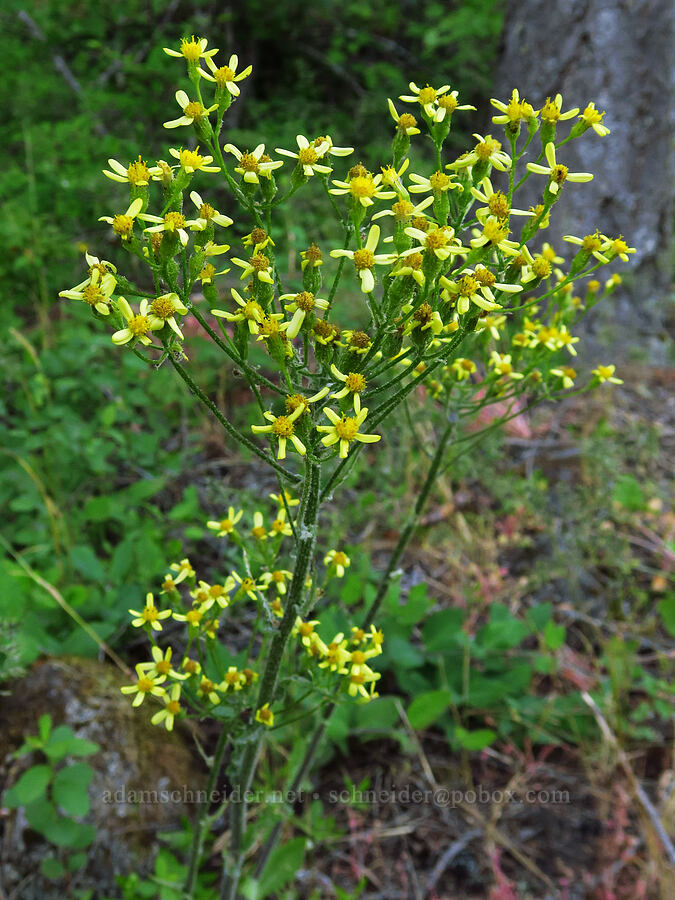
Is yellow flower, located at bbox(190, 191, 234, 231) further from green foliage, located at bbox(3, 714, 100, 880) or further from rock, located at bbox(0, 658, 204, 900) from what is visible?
rock, located at bbox(0, 658, 204, 900)

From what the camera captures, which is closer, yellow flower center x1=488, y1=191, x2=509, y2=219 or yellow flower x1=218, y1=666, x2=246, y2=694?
yellow flower center x1=488, y1=191, x2=509, y2=219

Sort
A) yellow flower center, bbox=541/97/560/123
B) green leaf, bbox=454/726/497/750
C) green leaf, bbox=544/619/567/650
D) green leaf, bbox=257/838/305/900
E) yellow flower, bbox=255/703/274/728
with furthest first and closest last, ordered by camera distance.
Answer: green leaf, bbox=544/619/567/650 → green leaf, bbox=454/726/497/750 → green leaf, bbox=257/838/305/900 → yellow flower, bbox=255/703/274/728 → yellow flower center, bbox=541/97/560/123

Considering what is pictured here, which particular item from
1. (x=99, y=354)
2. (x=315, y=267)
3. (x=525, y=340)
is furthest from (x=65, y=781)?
(x=99, y=354)

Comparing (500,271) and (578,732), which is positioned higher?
(500,271)

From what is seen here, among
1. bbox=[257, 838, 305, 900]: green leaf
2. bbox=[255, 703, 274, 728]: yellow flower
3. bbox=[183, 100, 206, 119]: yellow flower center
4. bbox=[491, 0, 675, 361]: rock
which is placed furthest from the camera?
bbox=[491, 0, 675, 361]: rock

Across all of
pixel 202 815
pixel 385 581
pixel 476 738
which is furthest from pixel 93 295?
pixel 476 738

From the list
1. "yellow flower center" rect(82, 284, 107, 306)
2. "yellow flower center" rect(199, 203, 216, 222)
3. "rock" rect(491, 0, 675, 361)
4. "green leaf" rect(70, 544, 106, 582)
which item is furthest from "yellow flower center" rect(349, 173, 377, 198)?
"rock" rect(491, 0, 675, 361)

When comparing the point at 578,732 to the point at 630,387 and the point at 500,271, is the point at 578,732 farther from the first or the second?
the point at 630,387

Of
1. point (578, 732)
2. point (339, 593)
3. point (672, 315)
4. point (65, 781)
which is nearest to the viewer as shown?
point (65, 781)
